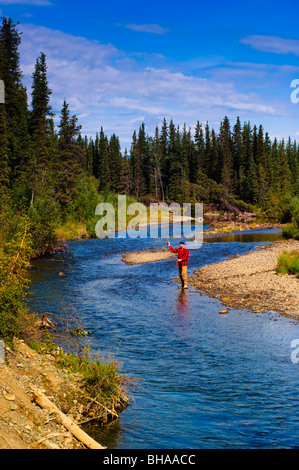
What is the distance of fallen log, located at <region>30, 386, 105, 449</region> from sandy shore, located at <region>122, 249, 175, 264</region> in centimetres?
2266

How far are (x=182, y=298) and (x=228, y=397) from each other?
393 inches

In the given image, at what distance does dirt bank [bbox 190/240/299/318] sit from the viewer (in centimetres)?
1752

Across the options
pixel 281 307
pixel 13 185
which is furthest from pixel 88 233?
pixel 281 307

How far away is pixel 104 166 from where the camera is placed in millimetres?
94375

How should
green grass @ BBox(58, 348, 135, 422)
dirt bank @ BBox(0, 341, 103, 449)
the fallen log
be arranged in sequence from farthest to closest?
green grass @ BBox(58, 348, 135, 422) → the fallen log → dirt bank @ BBox(0, 341, 103, 449)

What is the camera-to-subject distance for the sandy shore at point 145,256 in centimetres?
3117

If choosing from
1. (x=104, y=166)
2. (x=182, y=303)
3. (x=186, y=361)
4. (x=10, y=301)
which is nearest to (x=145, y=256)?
(x=182, y=303)

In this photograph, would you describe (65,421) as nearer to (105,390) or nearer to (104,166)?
(105,390)

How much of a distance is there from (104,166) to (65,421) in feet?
293

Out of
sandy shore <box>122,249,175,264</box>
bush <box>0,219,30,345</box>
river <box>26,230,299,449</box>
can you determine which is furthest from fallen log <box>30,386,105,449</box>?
sandy shore <box>122,249,175,264</box>

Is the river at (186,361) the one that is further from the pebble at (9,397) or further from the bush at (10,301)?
the bush at (10,301)

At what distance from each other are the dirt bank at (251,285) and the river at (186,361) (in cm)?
86

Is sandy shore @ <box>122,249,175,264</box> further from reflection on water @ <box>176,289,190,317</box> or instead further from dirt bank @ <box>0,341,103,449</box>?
dirt bank @ <box>0,341,103,449</box>

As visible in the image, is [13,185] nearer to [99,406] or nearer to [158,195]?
[99,406]
